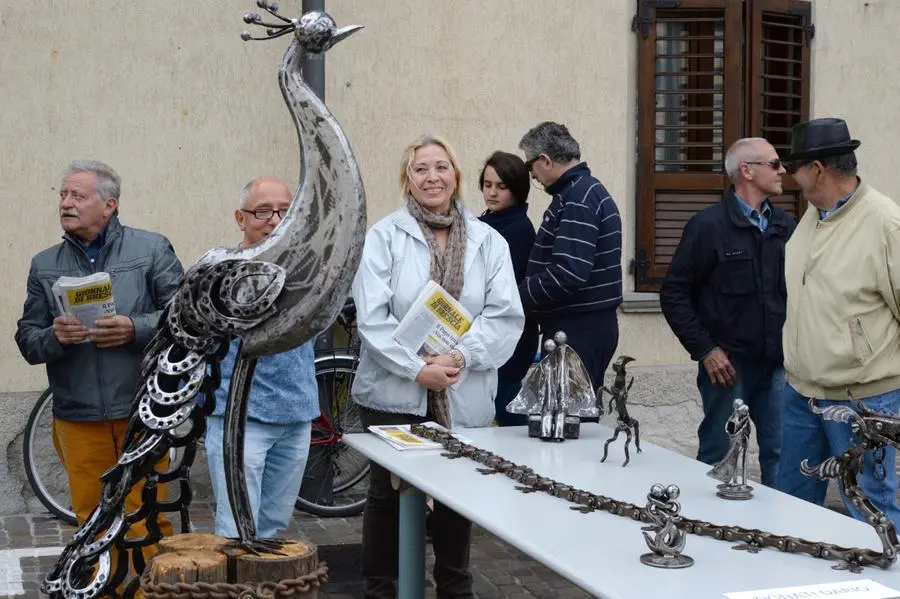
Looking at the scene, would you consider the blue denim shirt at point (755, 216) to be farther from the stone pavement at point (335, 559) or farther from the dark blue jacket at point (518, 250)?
the stone pavement at point (335, 559)

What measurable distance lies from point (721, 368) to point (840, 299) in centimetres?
113

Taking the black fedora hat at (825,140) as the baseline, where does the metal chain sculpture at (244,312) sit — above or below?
below

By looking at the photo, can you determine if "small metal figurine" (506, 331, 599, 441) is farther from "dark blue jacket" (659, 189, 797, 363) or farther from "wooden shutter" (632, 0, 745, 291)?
"wooden shutter" (632, 0, 745, 291)

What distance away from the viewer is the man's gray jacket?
15.8 feet

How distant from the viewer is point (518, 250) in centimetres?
618

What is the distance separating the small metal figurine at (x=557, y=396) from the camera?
14.9 ft

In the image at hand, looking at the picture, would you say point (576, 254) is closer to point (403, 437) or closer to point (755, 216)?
point (755, 216)

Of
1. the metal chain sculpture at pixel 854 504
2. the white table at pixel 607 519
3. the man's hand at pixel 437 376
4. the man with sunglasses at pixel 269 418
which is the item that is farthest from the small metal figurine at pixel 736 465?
the man with sunglasses at pixel 269 418

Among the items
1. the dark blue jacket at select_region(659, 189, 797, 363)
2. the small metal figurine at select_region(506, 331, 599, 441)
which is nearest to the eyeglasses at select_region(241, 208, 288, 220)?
the small metal figurine at select_region(506, 331, 599, 441)

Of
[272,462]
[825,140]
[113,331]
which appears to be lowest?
[272,462]

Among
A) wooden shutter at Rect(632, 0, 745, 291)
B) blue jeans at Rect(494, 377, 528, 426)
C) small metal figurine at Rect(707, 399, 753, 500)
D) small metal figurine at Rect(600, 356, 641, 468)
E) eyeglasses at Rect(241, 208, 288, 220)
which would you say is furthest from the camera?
wooden shutter at Rect(632, 0, 745, 291)

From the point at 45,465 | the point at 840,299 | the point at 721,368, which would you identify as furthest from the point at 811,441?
the point at 45,465

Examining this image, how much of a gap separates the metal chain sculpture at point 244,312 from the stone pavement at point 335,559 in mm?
2314

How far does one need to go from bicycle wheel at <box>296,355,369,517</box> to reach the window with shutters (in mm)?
2195
